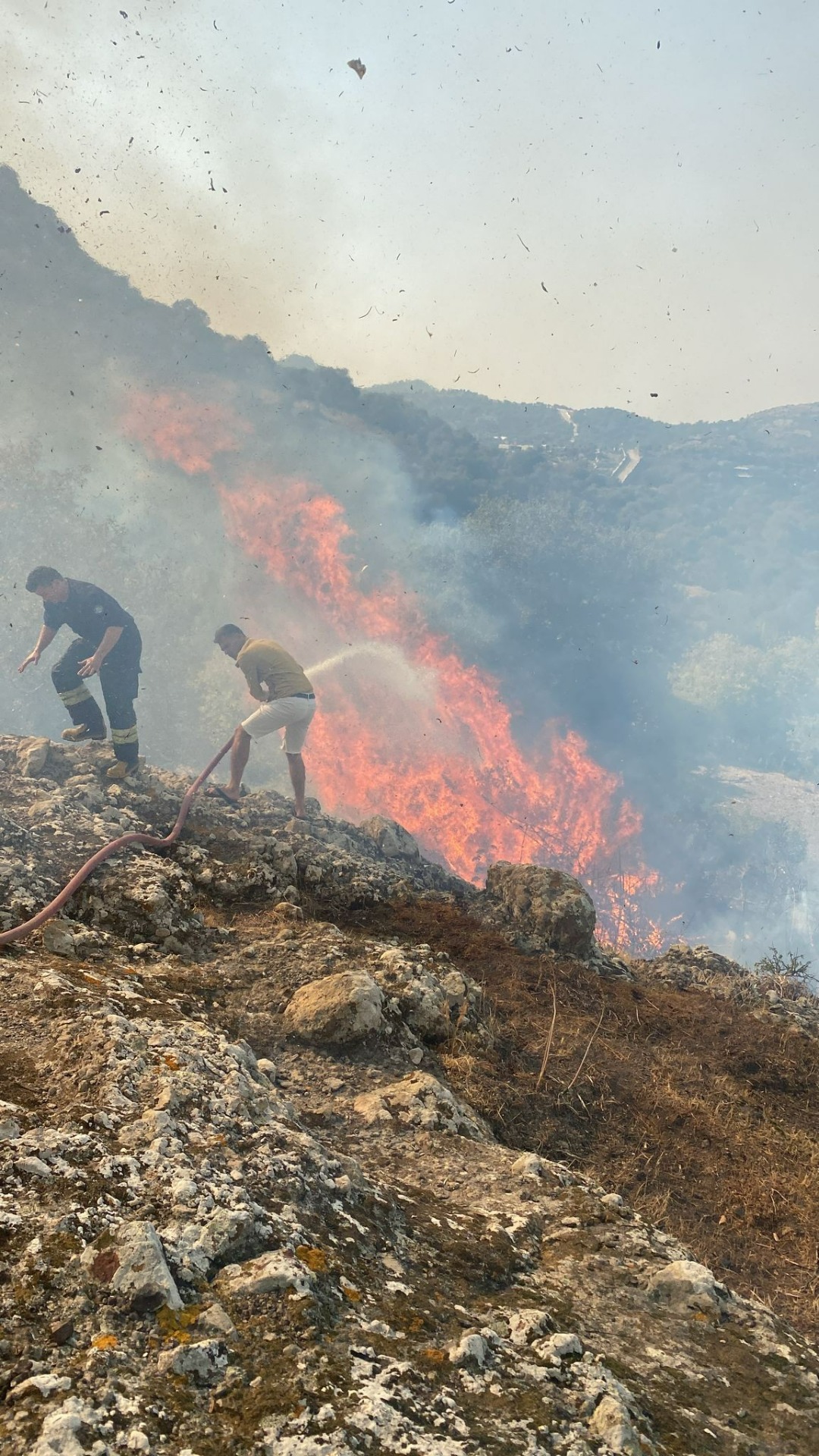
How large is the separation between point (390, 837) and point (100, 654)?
4542 mm

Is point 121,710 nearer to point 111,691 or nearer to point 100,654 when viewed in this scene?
point 111,691

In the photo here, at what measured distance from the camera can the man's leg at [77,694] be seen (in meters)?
8.66

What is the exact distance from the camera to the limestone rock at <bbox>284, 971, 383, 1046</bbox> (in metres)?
3.51

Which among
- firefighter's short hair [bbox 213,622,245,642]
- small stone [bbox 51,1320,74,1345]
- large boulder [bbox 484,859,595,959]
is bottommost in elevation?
small stone [bbox 51,1320,74,1345]

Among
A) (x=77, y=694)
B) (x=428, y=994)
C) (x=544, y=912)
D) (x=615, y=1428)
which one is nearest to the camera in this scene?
(x=615, y=1428)

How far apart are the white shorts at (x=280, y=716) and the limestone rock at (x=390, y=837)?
1.93 metres

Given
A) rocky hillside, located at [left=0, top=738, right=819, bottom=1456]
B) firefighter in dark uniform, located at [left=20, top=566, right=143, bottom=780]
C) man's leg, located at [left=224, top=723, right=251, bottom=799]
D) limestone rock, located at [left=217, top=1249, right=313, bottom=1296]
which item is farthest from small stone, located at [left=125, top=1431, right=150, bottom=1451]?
firefighter in dark uniform, located at [left=20, top=566, right=143, bottom=780]

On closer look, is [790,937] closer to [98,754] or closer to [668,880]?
[668,880]

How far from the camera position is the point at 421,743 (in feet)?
85.5

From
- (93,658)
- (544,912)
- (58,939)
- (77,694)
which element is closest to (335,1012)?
(58,939)

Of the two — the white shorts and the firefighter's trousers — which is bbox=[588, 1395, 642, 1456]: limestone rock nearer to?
the white shorts

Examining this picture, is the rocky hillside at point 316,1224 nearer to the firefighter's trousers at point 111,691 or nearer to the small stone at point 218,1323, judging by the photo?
the small stone at point 218,1323

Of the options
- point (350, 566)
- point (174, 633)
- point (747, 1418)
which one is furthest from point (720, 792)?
point (747, 1418)

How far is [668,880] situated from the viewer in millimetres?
28297
